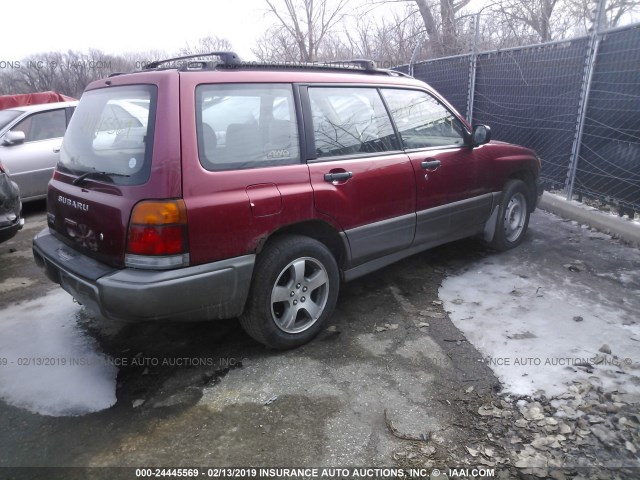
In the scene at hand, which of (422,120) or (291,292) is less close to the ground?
(422,120)

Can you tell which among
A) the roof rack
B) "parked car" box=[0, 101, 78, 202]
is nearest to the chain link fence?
the roof rack

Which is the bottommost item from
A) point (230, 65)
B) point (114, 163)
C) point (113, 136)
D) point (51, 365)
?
point (51, 365)

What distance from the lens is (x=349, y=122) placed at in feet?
11.2

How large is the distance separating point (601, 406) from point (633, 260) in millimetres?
2685

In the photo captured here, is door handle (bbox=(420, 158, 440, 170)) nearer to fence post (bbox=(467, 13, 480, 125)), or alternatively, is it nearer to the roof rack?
the roof rack

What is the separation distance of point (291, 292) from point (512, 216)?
2976 mm

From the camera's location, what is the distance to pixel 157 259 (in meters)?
2.54

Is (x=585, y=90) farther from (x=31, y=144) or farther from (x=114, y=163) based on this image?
(x=31, y=144)

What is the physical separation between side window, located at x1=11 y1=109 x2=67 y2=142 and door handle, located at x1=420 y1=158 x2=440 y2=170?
19.8 ft

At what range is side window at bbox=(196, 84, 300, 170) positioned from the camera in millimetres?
2682

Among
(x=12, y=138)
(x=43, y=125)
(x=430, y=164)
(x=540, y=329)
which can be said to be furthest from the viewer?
(x=43, y=125)

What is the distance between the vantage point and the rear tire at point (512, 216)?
15.5 feet

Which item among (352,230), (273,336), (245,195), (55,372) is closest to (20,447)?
(55,372)

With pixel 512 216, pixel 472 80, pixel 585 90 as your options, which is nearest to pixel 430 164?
pixel 512 216
